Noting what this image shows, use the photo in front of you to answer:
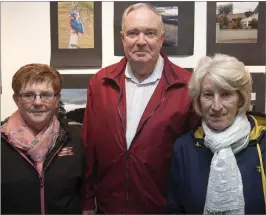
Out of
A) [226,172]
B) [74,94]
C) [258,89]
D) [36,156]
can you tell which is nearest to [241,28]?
[258,89]

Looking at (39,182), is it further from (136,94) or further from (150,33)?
(150,33)

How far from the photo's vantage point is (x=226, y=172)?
1.34 meters

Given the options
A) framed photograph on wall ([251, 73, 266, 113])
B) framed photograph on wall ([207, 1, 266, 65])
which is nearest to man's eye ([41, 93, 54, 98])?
framed photograph on wall ([207, 1, 266, 65])

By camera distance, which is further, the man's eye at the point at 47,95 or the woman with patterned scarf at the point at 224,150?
the man's eye at the point at 47,95

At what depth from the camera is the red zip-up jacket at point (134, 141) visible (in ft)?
5.07

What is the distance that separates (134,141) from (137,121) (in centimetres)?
10

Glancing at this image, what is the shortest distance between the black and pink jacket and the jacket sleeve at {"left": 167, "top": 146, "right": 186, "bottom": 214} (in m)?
0.44

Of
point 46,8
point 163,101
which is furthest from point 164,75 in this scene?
point 46,8

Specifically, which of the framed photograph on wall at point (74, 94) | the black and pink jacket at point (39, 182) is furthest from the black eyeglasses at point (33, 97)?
the framed photograph on wall at point (74, 94)

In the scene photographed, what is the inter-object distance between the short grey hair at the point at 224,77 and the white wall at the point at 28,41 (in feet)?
1.42

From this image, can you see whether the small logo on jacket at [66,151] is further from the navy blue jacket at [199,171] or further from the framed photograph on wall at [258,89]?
the framed photograph on wall at [258,89]

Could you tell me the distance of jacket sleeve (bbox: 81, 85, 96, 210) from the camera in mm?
1649

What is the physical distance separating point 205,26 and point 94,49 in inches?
24.5

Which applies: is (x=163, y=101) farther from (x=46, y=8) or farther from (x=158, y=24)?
(x=46, y=8)
